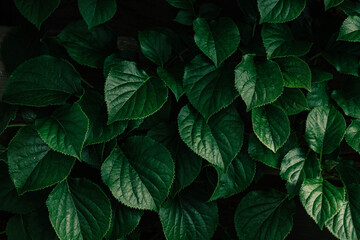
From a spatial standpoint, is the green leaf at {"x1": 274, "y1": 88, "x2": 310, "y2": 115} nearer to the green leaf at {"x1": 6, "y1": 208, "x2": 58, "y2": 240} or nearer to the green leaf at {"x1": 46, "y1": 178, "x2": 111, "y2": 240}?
the green leaf at {"x1": 46, "y1": 178, "x2": 111, "y2": 240}

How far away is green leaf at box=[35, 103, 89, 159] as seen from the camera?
0.93 m

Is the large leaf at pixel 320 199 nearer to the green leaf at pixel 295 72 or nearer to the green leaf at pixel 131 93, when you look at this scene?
the green leaf at pixel 295 72

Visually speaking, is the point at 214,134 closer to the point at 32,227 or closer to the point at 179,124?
the point at 179,124

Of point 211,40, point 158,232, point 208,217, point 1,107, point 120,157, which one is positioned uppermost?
point 211,40

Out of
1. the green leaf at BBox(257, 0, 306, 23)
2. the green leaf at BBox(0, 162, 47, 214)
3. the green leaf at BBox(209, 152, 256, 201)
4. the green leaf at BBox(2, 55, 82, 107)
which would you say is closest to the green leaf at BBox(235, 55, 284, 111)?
the green leaf at BBox(257, 0, 306, 23)

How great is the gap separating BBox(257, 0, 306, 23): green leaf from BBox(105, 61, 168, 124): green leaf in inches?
12.5

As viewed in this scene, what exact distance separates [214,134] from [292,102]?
0.23 m

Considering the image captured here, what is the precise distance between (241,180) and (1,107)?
0.70 metres

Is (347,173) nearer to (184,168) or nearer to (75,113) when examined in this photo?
(184,168)

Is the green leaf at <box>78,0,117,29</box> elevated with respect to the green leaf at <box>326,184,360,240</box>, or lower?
elevated

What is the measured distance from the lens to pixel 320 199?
999 mm

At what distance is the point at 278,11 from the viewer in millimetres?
977

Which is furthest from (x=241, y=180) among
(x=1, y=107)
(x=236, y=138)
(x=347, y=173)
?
(x=1, y=107)

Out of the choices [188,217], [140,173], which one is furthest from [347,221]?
[140,173]
